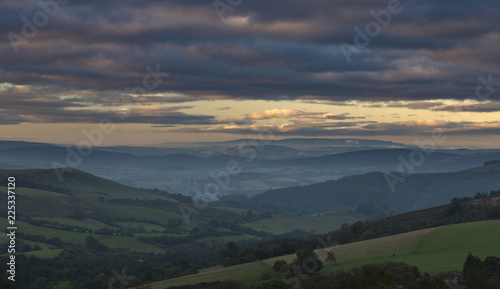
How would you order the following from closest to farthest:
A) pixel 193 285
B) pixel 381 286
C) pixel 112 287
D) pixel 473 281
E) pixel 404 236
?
pixel 381 286 < pixel 473 281 < pixel 193 285 < pixel 404 236 < pixel 112 287

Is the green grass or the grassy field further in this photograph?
the green grass

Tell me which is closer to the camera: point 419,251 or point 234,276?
point 419,251

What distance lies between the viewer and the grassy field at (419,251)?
131 metres

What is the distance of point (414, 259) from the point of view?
135 meters

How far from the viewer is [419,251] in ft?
484

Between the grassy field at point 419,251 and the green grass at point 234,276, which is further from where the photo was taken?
the green grass at point 234,276

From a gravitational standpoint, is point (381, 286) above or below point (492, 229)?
below

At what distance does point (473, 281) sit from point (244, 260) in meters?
112

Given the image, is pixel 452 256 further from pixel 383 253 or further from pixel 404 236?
pixel 404 236

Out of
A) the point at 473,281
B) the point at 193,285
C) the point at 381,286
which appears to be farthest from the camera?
the point at 193,285

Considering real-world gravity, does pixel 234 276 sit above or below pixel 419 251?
below

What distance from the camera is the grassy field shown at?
429 feet

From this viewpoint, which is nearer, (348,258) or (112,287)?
(348,258)

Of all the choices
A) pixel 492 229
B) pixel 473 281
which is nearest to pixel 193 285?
pixel 473 281
